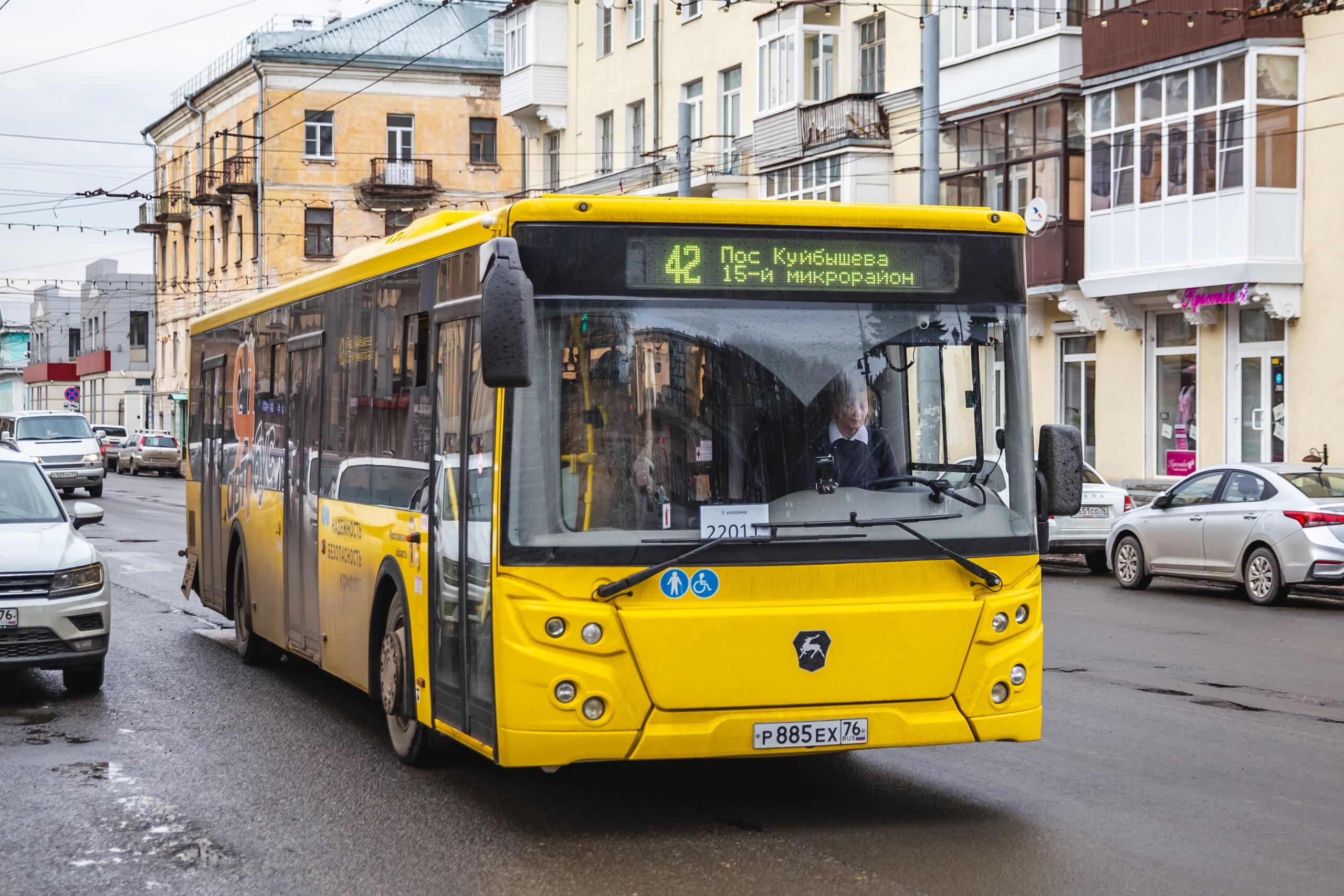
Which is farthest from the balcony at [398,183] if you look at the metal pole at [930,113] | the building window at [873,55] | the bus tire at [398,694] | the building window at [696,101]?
the bus tire at [398,694]

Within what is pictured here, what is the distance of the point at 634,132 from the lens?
46125mm

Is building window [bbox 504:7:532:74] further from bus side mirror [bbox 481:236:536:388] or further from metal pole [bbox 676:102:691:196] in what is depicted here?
bus side mirror [bbox 481:236:536:388]

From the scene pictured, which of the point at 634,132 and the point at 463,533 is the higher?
the point at 634,132

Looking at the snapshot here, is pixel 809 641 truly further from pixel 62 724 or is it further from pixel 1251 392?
pixel 1251 392

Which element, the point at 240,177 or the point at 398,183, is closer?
the point at 398,183

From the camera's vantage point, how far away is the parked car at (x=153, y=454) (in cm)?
6125

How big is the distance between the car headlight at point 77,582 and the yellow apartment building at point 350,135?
53.2 meters

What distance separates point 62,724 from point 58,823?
9.33ft

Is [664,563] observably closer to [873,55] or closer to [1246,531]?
[1246,531]

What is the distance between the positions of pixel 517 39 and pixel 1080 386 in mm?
24641

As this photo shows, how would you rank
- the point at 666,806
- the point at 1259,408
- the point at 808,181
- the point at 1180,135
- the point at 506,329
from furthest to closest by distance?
the point at 808,181
the point at 1180,135
the point at 1259,408
the point at 666,806
the point at 506,329

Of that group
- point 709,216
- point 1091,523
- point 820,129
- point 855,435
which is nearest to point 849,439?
point 855,435

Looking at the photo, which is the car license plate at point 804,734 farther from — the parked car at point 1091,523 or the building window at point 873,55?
the building window at point 873,55

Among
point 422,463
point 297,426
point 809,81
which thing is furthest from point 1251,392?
point 422,463
